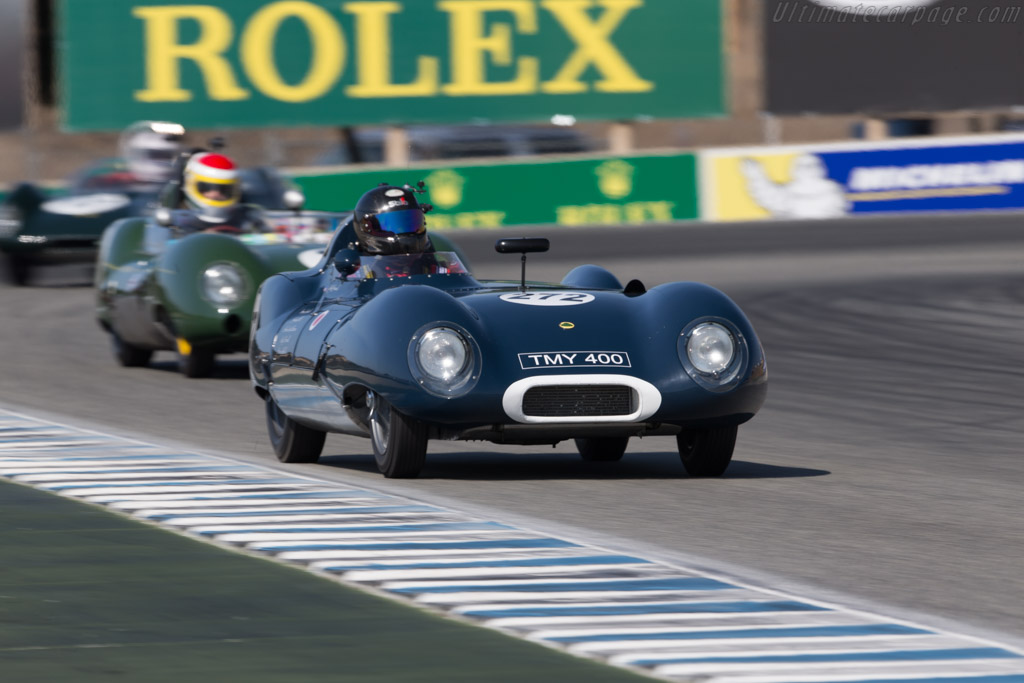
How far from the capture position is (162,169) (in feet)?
71.2

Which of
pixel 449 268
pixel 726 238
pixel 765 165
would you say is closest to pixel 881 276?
pixel 726 238

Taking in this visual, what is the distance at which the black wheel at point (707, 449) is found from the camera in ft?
28.1

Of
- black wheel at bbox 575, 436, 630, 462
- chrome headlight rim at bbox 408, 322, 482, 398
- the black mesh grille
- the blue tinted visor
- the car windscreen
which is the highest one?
the blue tinted visor

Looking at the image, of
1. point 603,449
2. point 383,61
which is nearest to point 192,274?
point 603,449

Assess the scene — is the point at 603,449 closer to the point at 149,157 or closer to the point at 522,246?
the point at 522,246

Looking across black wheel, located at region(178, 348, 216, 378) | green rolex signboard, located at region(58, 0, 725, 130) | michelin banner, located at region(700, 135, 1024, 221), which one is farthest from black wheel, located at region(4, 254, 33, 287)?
michelin banner, located at region(700, 135, 1024, 221)

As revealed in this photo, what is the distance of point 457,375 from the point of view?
805 centimetres

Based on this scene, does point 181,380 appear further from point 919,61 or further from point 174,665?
point 919,61

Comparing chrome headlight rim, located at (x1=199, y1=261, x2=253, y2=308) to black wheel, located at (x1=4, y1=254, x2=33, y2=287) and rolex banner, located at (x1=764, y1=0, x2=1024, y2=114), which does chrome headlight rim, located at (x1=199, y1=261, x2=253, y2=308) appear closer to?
black wheel, located at (x1=4, y1=254, x2=33, y2=287)

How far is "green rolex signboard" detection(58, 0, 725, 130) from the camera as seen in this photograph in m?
31.7

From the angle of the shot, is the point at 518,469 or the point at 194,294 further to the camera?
the point at 194,294

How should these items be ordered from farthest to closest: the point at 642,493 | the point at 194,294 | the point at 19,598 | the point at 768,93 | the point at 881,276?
the point at 768,93, the point at 881,276, the point at 194,294, the point at 642,493, the point at 19,598

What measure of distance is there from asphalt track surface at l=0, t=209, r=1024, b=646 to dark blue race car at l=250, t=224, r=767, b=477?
23 cm

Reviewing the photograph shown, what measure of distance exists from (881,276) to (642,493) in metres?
13.9
